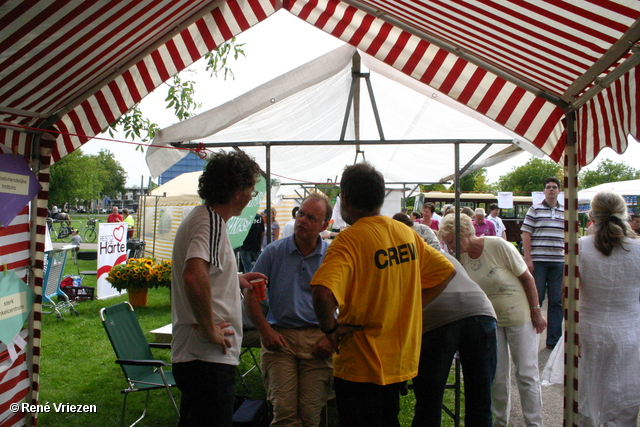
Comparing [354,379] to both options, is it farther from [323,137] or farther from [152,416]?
[323,137]

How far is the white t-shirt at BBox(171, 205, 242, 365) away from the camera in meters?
2.04

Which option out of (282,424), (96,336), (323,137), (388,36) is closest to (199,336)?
(282,424)

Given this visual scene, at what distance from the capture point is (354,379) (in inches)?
78.9

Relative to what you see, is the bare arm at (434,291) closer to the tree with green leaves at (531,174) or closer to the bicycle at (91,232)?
the bicycle at (91,232)

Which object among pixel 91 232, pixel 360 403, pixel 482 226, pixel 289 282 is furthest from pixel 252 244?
pixel 91 232

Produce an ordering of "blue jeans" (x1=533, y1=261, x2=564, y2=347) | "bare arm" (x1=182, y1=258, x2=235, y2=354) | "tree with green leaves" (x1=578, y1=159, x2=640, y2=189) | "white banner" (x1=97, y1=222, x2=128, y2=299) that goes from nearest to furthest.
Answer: "bare arm" (x1=182, y1=258, x2=235, y2=354), "blue jeans" (x1=533, y1=261, x2=564, y2=347), "white banner" (x1=97, y1=222, x2=128, y2=299), "tree with green leaves" (x1=578, y1=159, x2=640, y2=189)

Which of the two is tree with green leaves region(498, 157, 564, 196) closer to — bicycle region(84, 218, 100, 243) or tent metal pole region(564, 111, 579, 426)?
bicycle region(84, 218, 100, 243)

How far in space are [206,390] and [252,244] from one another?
7.46 meters

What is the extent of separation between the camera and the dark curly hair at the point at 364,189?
217 centimetres

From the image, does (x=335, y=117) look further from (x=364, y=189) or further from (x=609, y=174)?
(x=609, y=174)

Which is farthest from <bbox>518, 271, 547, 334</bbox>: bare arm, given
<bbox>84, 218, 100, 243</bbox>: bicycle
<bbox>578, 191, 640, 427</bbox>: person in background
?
<bbox>84, 218, 100, 243</bbox>: bicycle

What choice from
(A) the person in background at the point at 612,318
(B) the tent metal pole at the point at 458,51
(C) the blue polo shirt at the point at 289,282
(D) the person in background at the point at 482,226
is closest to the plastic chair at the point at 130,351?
(C) the blue polo shirt at the point at 289,282

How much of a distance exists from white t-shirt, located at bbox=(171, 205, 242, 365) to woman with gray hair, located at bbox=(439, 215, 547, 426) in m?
2.04

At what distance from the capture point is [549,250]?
5.78 m
